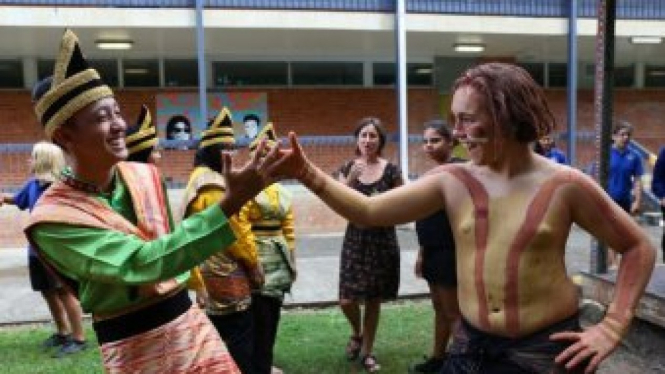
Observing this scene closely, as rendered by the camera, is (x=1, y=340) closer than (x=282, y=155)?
No

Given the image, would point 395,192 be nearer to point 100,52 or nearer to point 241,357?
point 241,357

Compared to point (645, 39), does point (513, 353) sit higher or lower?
lower

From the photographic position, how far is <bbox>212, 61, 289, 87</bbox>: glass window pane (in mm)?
14062

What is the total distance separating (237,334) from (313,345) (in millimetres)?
1973

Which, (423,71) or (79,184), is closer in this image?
(79,184)

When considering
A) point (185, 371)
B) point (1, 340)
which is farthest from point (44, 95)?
point (1, 340)

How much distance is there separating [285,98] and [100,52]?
11.9ft

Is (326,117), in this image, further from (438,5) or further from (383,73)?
(438,5)

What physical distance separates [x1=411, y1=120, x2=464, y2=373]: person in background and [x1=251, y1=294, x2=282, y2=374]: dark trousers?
1153 mm

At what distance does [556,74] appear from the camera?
53.2 feet

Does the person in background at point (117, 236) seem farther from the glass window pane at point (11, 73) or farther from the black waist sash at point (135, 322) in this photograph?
the glass window pane at point (11, 73)

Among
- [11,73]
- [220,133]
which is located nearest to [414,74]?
[11,73]

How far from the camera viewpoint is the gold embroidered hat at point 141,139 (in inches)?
141

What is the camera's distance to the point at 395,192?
2.37m
